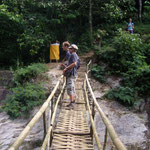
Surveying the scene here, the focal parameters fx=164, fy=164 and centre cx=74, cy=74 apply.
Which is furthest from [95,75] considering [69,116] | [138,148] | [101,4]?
[101,4]

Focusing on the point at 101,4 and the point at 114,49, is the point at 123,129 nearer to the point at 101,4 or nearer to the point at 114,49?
the point at 114,49

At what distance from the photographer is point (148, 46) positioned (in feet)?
36.3

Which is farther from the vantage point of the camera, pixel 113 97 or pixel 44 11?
pixel 44 11

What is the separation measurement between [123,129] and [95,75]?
412 cm

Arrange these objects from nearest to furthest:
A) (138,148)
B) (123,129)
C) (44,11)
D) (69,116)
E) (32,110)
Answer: (69,116), (138,148), (123,129), (32,110), (44,11)

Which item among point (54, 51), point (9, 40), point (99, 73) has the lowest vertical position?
point (99, 73)

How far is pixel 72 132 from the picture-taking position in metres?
3.44

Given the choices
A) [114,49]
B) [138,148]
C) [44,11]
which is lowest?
[138,148]

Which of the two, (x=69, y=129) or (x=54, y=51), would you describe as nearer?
(x=69, y=129)

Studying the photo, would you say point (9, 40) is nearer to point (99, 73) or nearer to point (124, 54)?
point (99, 73)

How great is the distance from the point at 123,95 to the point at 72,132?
16.2ft

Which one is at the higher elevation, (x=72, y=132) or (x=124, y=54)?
(x=124, y=54)

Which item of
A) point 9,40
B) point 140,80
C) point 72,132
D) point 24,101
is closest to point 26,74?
point 24,101

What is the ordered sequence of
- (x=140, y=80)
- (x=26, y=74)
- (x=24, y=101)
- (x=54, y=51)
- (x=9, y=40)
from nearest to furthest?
(x=24, y=101) → (x=140, y=80) → (x=26, y=74) → (x=54, y=51) → (x=9, y=40)
